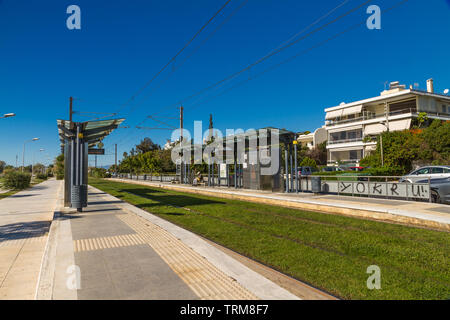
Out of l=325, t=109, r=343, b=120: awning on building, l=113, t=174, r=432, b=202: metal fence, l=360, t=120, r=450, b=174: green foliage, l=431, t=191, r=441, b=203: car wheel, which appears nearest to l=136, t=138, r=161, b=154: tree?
l=325, t=109, r=343, b=120: awning on building

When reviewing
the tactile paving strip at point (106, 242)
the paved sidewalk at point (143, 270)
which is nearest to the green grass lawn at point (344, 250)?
the paved sidewalk at point (143, 270)

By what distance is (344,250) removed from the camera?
5605mm

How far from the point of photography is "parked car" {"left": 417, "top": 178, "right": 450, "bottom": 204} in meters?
11.3

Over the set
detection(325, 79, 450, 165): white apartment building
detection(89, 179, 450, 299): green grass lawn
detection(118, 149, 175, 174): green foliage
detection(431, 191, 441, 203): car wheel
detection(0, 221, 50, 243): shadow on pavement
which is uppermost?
detection(325, 79, 450, 165): white apartment building

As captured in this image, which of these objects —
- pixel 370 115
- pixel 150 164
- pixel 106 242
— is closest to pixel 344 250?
pixel 106 242

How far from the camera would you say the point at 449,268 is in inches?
181

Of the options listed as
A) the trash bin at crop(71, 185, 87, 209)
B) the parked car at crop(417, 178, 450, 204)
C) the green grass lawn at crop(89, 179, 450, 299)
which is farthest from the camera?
the parked car at crop(417, 178, 450, 204)

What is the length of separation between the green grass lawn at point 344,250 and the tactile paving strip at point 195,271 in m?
1.11

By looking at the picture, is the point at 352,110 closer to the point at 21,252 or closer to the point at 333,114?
the point at 333,114

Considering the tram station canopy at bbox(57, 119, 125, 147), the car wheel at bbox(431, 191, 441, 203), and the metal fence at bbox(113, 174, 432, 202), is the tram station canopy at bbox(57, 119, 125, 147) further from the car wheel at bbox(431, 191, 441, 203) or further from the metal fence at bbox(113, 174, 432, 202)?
the car wheel at bbox(431, 191, 441, 203)

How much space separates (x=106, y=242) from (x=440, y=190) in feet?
42.8

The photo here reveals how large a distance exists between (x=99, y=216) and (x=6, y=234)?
262cm
